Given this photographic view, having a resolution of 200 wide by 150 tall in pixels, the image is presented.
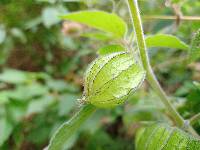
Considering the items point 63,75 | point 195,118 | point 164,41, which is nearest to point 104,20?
point 164,41

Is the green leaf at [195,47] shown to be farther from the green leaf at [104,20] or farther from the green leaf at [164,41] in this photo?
the green leaf at [104,20]

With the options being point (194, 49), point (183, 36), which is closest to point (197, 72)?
point (183, 36)

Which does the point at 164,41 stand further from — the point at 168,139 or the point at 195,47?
the point at 168,139

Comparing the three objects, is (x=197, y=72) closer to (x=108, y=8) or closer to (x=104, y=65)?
(x=108, y=8)

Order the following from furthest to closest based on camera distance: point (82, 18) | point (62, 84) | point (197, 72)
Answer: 1. point (62, 84)
2. point (197, 72)
3. point (82, 18)

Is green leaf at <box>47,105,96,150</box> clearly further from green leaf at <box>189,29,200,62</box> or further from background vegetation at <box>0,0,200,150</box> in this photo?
background vegetation at <box>0,0,200,150</box>

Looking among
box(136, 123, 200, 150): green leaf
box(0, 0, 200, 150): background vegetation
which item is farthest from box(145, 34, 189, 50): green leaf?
box(0, 0, 200, 150): background vegetation

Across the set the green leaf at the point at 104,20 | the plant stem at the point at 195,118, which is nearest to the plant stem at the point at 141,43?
the plant stem at the point at 195,118

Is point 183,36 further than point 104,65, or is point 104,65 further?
point 183,36
